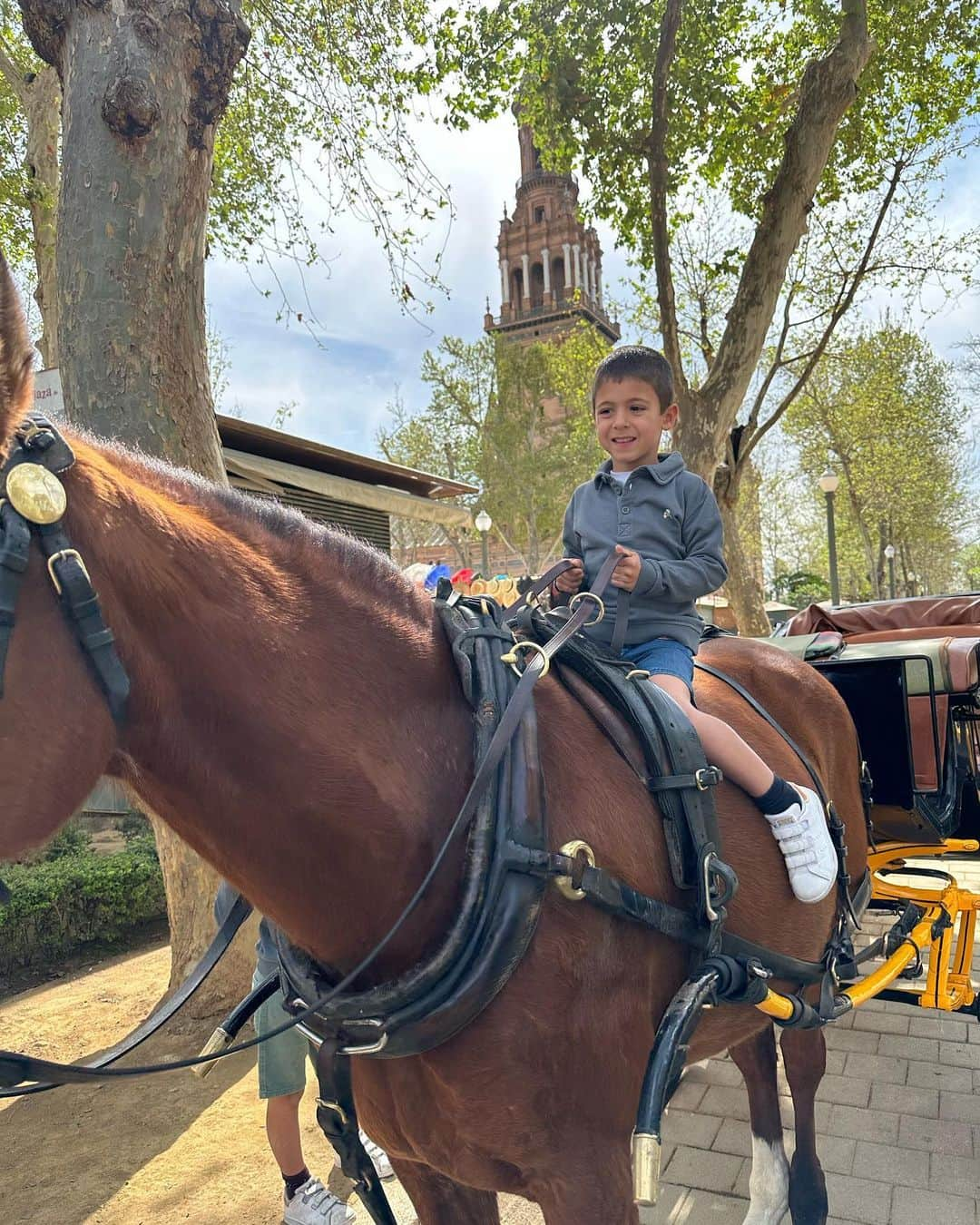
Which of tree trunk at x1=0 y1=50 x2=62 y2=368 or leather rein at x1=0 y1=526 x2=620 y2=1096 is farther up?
tree trunk at x1=0 y1=50 x2=62 y2=368

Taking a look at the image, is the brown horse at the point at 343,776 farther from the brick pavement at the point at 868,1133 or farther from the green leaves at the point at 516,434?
the green leaves at the point at 516,434

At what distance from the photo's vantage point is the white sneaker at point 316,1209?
9.07 ft

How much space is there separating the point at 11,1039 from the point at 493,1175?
407 centimetres

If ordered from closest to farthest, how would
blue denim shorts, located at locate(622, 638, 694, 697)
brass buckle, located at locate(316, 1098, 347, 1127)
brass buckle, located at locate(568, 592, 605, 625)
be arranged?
brass buckle, located at locate(316, 1098, 347, 1127), brass buckle, located at locate(568, 592, 605, 625), blue denim shorts, located at locate(622, 638, 694, 697)

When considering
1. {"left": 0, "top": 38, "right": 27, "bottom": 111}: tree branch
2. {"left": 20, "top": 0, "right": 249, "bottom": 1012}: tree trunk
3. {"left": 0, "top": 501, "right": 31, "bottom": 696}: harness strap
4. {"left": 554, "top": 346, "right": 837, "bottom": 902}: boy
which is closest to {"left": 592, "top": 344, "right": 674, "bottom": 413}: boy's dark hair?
{"left": 554, "top": 346, "right": 837, "bottom": 902}: boy

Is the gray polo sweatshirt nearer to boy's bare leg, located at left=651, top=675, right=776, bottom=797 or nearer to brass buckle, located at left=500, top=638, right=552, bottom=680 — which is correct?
boy's bare leg, located at left=651, top=675, right=776, bottom=797

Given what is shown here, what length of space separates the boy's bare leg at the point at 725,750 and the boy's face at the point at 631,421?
71 centimetres

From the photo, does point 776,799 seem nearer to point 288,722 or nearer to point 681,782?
point 681,782

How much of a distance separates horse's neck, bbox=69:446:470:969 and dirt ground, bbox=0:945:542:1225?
230 cm

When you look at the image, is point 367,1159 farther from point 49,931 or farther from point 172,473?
point 49,931

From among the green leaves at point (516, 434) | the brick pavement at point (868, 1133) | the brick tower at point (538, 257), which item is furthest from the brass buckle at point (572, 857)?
the brick tower at point (538, 257)

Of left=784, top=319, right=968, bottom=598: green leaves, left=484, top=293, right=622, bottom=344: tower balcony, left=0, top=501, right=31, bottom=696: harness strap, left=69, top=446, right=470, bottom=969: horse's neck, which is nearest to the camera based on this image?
left=0, top=501, right=31, bottom=696: harness strap

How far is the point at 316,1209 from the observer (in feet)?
9.14

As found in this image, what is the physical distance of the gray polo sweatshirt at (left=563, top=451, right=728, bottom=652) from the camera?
2129 mm
